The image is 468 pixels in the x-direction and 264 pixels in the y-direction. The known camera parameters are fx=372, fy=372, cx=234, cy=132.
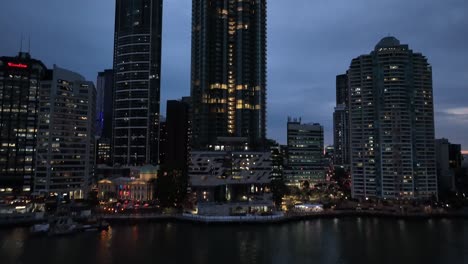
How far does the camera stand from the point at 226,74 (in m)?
148

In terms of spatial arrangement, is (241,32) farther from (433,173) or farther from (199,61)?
(433,173)

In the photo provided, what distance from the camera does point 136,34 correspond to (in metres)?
189

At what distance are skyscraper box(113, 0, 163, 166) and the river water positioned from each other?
101775mm

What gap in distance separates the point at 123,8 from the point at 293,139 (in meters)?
111

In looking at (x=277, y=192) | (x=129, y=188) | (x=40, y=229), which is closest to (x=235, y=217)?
(x=277, y=192)

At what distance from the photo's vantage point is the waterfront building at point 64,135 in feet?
371

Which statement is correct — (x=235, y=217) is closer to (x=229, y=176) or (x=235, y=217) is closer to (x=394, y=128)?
(x=229, y=176)

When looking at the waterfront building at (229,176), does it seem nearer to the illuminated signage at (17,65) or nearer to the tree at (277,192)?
the tree at (277,192)

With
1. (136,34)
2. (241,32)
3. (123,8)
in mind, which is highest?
(123,8)

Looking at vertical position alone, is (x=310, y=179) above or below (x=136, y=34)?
below

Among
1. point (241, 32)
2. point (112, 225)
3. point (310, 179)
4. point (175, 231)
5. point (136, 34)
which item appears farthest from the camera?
point (136, 34)

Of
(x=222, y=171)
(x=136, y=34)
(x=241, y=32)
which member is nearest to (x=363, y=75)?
(x=241, y=32)

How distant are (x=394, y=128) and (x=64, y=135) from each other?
10720 centimetres

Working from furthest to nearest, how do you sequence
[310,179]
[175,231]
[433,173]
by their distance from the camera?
[310,179] < [433,173] < [175,231]
